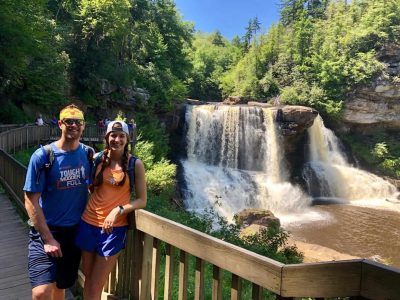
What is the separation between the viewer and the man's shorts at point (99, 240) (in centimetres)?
302

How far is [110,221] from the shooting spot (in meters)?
2.95

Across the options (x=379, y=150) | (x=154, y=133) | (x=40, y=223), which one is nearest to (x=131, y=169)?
(x=40, y=223)

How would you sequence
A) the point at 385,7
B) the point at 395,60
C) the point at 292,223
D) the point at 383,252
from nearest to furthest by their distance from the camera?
1. the point at 383,252
2. the point at 292,223
3. the point at 395,60
4. the point at 385,7

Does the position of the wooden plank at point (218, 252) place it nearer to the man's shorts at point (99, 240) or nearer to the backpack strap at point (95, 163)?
the man's shorts at point (99, 240)

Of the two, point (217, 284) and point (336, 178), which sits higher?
point (217, 284)

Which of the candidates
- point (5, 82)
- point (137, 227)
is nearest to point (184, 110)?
point (5, 82)

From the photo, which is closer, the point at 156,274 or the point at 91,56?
the point at 156,274

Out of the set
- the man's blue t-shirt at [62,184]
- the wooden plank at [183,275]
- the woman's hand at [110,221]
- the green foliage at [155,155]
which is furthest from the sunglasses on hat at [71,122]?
the green foliage at [155,155]

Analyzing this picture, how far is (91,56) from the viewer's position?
93.0ft

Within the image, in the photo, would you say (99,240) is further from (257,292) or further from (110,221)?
(257,292)

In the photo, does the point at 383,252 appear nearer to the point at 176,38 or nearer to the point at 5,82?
the point at 5,82

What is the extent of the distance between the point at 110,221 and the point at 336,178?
29.1 m

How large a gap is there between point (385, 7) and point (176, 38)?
2166 cm

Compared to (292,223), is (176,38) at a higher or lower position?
higher
